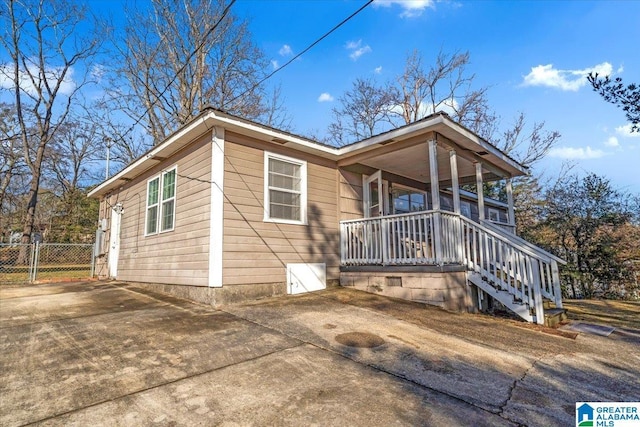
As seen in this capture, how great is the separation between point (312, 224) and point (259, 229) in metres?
1.34

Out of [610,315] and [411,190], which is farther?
[411,190]

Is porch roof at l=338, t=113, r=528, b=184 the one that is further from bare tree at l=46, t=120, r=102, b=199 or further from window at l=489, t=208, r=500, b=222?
bare tree at l=46, t=120, r=102, b=199

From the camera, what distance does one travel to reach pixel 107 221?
36.1ft

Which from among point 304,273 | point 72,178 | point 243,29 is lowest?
point 304,273

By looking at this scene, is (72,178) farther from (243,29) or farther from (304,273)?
(304,273)

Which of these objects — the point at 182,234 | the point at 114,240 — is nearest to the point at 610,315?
the point at 182,234

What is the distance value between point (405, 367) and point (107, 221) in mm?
11335

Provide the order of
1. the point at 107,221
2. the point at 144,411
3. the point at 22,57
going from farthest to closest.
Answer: the point at 22,57 → the point at 107,221 → the point at 144,411

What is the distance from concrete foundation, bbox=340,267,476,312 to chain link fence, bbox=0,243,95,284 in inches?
399

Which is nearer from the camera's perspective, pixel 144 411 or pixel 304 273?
pixel 144 411

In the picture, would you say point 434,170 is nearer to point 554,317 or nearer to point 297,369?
point 554,317

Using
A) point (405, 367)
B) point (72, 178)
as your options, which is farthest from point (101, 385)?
Answer: point (72, 178)

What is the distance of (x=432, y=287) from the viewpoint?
5.66 meters

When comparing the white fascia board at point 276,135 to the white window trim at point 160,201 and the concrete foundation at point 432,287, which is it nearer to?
the white window trim at point 160,201
